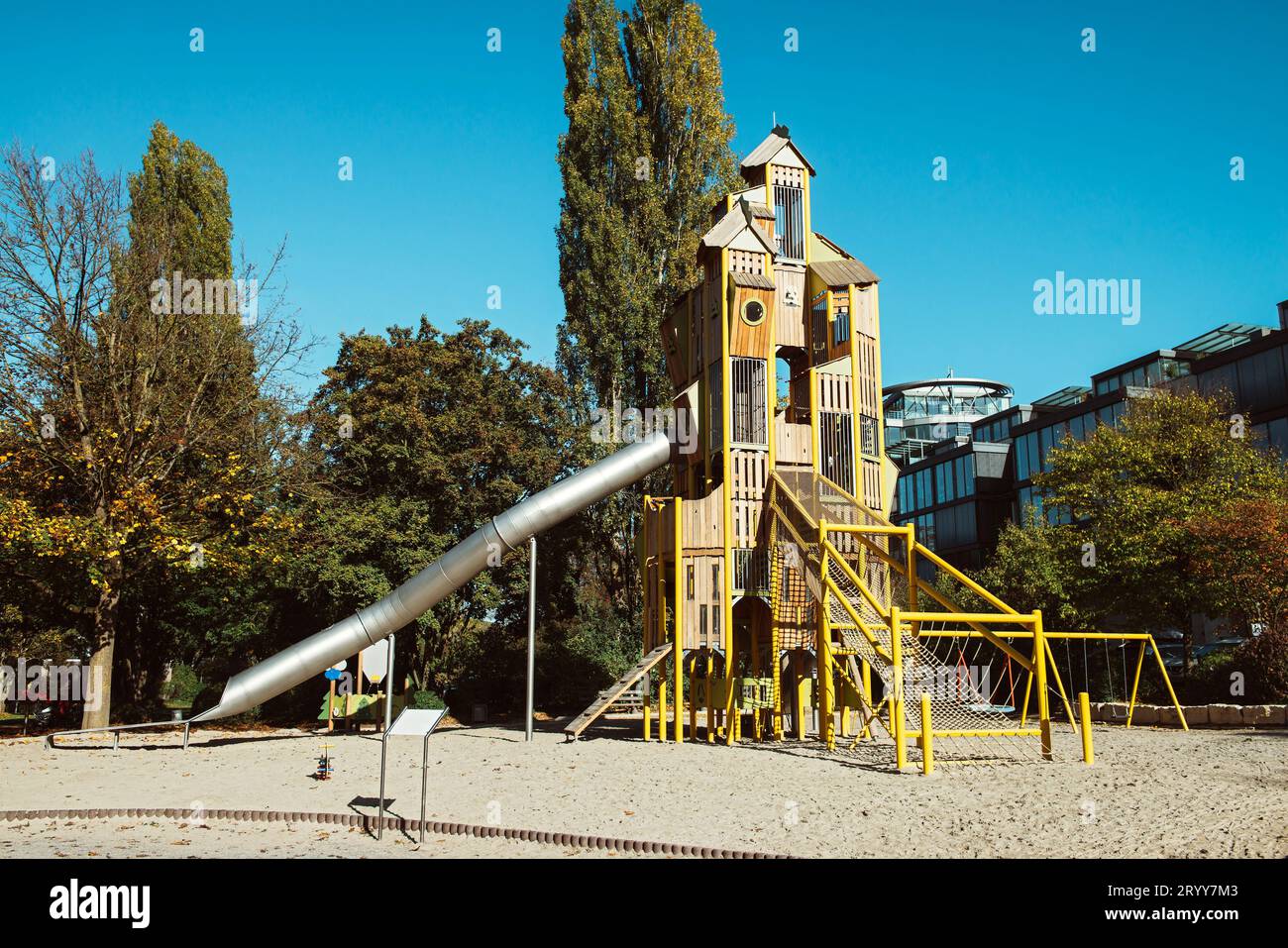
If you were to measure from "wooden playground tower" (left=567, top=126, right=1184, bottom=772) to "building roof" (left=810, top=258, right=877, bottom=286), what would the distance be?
0.14 feet

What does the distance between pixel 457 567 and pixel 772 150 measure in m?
12.6

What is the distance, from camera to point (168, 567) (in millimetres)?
25109

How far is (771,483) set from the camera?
21891 millimetres

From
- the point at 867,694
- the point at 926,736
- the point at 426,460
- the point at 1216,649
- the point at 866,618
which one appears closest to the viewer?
the point at 926,736

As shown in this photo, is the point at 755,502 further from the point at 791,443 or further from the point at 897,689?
the point at 897,689

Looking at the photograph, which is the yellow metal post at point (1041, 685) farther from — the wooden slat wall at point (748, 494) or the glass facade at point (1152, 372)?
the glass facade at point (1152, 372)

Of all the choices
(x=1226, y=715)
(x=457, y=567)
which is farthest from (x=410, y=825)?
(x=1226, y=715)

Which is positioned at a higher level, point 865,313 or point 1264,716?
point 865,313

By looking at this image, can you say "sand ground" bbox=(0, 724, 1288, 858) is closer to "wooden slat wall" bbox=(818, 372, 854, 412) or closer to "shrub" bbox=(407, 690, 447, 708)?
"wooden slat wall" bbox=(818, 372, 854, 412)

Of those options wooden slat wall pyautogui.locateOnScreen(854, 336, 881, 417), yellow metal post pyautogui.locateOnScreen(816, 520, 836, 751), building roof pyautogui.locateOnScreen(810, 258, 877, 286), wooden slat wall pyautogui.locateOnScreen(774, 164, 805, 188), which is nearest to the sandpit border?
yellow metal post pyautogui.locateOnScreen(816, 520, 836, 751)

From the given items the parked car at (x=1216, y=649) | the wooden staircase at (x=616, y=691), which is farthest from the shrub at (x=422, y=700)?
the parked car at (x=1216, y=649)

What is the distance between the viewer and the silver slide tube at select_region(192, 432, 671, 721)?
22469 millimetres

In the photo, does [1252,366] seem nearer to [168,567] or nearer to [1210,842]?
[1210,842]

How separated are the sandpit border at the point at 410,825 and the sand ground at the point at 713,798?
19cm
